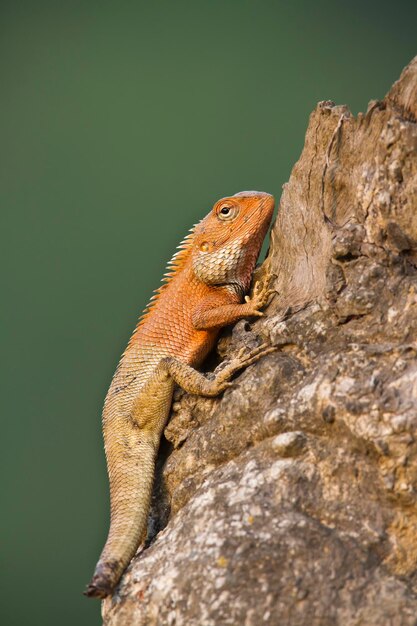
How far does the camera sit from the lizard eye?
13.5ft

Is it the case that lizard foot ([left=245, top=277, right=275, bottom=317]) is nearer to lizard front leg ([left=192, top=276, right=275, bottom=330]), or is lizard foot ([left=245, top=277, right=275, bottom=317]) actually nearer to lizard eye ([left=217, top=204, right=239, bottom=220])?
lizard front leg ([left=192, top=276, right=275, bottom=330])

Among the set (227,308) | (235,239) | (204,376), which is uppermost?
(235,239)

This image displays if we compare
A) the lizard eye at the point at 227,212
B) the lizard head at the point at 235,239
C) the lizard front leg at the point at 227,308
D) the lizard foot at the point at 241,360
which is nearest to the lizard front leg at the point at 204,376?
the lizard foot at the point at 241,360

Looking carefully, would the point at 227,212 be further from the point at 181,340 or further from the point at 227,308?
the point at 181,340

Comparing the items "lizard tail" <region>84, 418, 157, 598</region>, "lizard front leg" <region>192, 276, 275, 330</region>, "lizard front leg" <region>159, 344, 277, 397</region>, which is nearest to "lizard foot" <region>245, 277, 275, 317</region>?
"lizard front leg" <region>192, 276, 275, 330</region>

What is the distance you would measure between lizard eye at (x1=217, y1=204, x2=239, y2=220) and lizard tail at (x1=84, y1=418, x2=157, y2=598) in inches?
49.9

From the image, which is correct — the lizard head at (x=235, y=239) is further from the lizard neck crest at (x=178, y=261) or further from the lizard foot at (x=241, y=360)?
the lizard foot at (x=241, y=360)

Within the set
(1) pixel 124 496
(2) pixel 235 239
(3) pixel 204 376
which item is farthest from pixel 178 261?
(1) pixel 124 496

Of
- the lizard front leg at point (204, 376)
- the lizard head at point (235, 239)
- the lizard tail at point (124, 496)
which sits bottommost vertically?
the lizard tail at point (124, 496)

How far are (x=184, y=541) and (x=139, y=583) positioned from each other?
26 cm

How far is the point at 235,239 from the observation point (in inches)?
161

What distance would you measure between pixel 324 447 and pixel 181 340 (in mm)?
1332

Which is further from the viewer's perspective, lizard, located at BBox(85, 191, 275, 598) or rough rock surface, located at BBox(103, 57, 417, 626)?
lizard, located at BBox(85, 191, 275, 598)

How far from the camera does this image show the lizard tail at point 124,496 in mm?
3105
